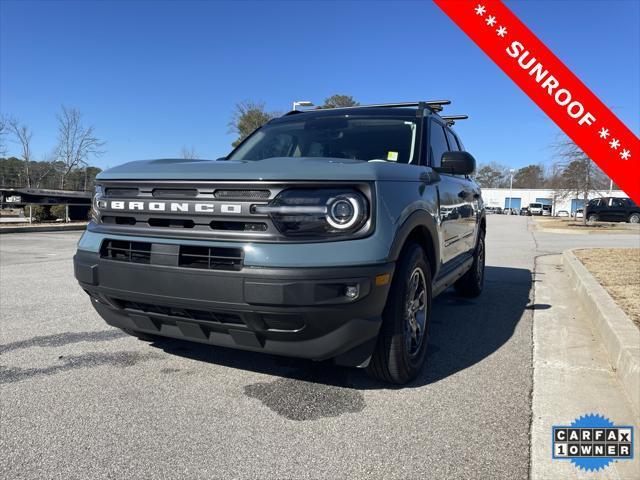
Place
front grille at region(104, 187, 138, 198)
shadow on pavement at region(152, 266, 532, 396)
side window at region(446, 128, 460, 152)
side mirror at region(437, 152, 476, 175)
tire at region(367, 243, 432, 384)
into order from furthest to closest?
side window at region(446, 128, 460, 152)
side mirror at region(437, 152, 476, 175)
shadow on pavement at region(152, 266, 532, 396)
front grille at region(104, 187, 138, 198)
tire at region(367, 243, 432, 384)

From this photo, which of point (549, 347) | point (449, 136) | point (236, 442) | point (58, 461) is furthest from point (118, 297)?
point (449, 136)

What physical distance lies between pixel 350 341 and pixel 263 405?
640 mm

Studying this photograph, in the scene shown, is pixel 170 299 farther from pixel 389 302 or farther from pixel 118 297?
pixel 389 302

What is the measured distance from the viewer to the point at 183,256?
2645 mm

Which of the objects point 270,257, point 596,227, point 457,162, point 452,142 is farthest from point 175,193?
point 596,227

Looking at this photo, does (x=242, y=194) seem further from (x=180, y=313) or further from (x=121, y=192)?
(x=121, y=192)

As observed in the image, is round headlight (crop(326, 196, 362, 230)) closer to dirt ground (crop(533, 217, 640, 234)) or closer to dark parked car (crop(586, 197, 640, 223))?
dirt ground (crop(533, 217, 640, 234))

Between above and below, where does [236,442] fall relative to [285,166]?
below

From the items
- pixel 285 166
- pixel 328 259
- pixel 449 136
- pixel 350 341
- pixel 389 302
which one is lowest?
pixel 350 341

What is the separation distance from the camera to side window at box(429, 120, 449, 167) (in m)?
4.02

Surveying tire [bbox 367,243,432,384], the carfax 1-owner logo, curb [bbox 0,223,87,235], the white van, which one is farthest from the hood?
the white van

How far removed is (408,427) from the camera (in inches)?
99.7

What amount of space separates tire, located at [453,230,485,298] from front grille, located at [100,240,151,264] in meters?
3.97

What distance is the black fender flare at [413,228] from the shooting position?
2680mm
